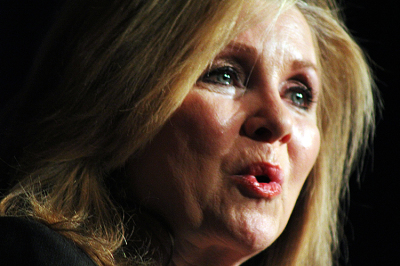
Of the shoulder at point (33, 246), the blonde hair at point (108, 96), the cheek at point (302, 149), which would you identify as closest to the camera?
the shoulder at point (33, 246)

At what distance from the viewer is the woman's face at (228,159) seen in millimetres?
899

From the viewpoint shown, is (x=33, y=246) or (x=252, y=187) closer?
(x=33, y=246)

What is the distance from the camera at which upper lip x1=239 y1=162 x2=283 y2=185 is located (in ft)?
3.00

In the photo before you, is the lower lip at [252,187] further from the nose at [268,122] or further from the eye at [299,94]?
the eye at [299,94]

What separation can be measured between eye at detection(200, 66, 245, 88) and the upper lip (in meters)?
0.17

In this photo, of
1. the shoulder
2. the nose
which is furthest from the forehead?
the shoulder

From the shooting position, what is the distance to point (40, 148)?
0.95 m

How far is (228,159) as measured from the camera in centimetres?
90

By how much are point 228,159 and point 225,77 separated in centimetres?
17

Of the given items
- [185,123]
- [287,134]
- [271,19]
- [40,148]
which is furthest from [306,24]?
[40,148]

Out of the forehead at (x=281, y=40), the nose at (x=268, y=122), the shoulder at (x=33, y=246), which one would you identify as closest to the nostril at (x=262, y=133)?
the nose at (x=268, y=122)

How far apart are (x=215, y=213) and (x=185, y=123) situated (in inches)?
7.1

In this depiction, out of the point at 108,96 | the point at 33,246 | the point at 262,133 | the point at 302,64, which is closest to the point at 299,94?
the point at 302,64

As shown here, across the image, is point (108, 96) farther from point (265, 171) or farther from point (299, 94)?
point (299, 94)
